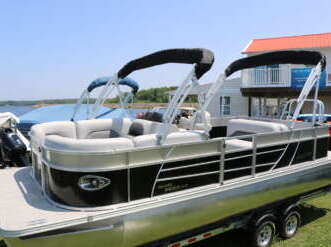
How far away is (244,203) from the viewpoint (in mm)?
4020

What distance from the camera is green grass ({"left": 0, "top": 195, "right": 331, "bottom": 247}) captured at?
438 cm

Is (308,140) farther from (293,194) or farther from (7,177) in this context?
(7,177)

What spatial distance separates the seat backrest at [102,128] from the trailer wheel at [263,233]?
2319mm

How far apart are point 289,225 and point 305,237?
10.3 inches

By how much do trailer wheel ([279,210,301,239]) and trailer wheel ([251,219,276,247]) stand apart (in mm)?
191

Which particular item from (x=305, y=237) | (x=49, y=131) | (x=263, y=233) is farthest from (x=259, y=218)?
(x=49, y=131)

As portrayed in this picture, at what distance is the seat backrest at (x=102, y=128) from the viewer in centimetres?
474

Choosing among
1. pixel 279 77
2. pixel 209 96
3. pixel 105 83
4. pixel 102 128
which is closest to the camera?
pixel 209 96

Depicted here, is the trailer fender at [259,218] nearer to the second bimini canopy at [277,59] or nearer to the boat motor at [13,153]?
the second bimini canopy at [277,59]

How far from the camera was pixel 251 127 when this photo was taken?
520 centimetres

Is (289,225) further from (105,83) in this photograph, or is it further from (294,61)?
(105,83)

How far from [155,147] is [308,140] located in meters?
2.76

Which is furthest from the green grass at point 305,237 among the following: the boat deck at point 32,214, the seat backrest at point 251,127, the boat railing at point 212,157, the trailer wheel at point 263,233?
the boat deck at point 32,214

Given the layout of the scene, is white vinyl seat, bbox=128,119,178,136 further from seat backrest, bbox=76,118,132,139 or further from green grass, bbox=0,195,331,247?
green grass, bbox=0,195,331,247
